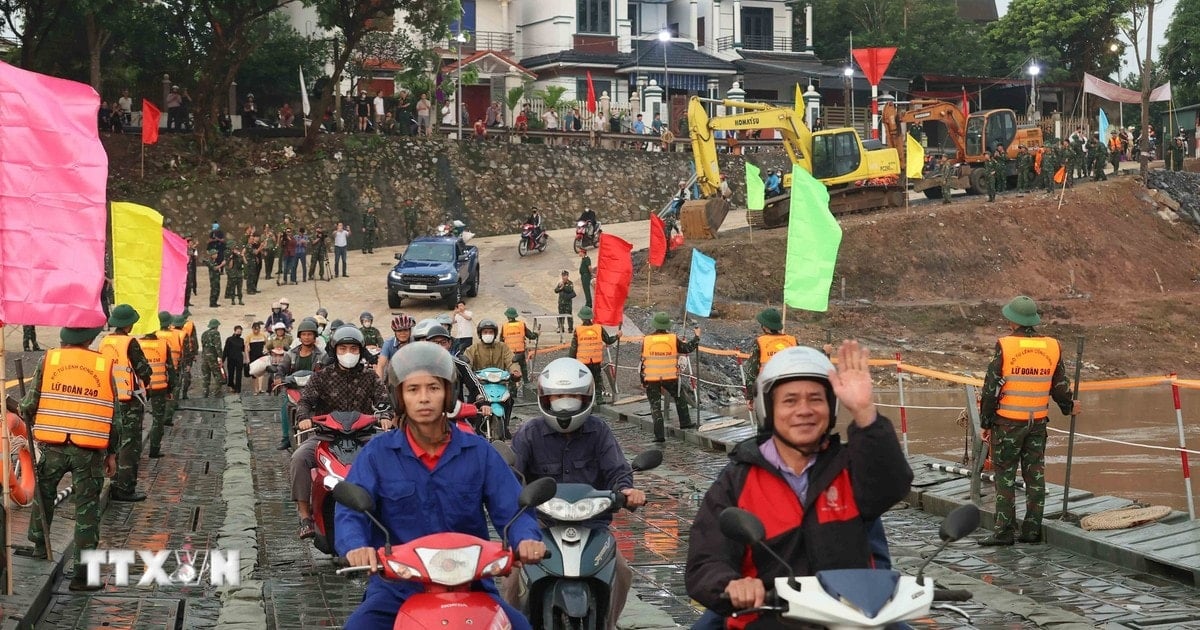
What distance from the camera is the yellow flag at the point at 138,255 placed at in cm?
1738

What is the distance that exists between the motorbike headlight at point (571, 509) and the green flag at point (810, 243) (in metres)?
10.9

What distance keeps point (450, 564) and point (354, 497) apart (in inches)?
18.1

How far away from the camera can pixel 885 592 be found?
14.7 ft

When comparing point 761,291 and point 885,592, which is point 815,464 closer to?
point 885,592

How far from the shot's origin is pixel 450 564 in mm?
5254

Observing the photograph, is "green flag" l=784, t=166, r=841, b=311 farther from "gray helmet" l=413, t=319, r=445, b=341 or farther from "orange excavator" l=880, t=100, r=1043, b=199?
"orange excavator" l=880, t=100, r=1043, b=199

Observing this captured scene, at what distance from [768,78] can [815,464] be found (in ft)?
212

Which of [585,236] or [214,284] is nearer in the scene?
[214,284]

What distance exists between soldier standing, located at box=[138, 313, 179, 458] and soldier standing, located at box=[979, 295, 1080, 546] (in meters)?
10.2

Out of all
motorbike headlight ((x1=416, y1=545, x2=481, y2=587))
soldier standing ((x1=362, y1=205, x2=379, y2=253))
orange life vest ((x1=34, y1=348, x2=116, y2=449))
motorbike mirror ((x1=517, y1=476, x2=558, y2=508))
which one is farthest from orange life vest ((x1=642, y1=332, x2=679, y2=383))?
soldier standing ((x1=362, y1=205, x2=379, y2=253))

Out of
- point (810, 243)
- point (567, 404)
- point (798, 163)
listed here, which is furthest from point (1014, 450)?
point (798, 163)

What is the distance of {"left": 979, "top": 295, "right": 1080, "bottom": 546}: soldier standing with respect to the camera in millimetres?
11578

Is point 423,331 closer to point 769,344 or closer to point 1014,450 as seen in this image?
point 769,344

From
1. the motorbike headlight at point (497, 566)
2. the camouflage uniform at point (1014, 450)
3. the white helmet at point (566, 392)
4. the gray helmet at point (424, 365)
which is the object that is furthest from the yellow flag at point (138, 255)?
the motorbike headlight at point (497, 566)
